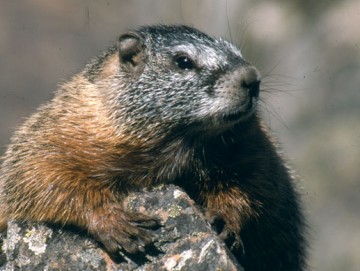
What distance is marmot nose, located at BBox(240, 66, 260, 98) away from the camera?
17.9ft

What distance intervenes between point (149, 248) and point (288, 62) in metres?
9.40

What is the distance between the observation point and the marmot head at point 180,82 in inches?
215

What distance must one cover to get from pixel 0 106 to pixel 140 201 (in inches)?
382

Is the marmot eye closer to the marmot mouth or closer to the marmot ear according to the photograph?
the marmot ear

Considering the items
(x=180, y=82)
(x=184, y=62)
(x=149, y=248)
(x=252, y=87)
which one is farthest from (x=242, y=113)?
(x=149, y=248)

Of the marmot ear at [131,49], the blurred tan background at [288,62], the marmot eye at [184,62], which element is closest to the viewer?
the marmot eye at [184,62]

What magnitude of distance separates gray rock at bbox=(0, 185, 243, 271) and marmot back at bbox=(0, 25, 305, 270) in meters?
0.09

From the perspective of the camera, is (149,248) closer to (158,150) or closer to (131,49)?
(158,150)

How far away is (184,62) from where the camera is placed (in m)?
5.85

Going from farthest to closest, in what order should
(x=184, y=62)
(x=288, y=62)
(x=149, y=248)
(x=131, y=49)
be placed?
(x=288, y=62) → (x=131, y=49) → (x=184, y=62) → (x=149, y=248)

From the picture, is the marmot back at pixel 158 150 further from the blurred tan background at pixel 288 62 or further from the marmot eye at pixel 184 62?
the blurred tan background at pixel 288 62

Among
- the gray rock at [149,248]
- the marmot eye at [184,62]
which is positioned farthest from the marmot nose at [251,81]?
the gray rock at [149,248]

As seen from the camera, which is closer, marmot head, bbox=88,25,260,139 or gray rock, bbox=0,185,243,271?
gray rock, bbox=0,185,243,271

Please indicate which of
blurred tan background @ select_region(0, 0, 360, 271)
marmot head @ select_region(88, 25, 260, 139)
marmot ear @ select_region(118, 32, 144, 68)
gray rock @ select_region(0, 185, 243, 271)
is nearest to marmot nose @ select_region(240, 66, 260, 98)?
marmot head @ select_region(88, 25, 260, 139)
